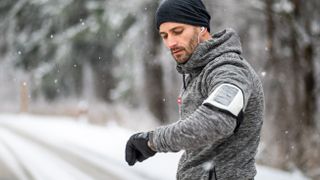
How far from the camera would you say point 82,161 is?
34.1 ft

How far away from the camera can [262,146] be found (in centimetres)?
947

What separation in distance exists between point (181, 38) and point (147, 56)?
530 inches

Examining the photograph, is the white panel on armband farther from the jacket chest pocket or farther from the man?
the jacket chest pocket

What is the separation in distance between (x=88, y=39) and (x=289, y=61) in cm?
932

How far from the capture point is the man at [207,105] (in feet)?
5.21

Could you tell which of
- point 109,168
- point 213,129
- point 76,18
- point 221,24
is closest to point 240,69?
point 213,129

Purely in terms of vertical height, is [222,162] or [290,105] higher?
[222,162]

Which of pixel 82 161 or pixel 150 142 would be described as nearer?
pixel 150 142

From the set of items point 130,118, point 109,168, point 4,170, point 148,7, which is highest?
point 148,7

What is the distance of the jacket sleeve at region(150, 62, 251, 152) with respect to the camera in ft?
→ 5.14

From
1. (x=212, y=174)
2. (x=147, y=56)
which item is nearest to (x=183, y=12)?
(x=212, y=174)

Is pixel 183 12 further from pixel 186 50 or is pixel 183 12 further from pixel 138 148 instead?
pixel 138 148

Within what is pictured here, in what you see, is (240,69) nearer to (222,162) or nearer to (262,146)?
(222,162)

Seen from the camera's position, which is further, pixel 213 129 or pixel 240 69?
pixel 240 69
